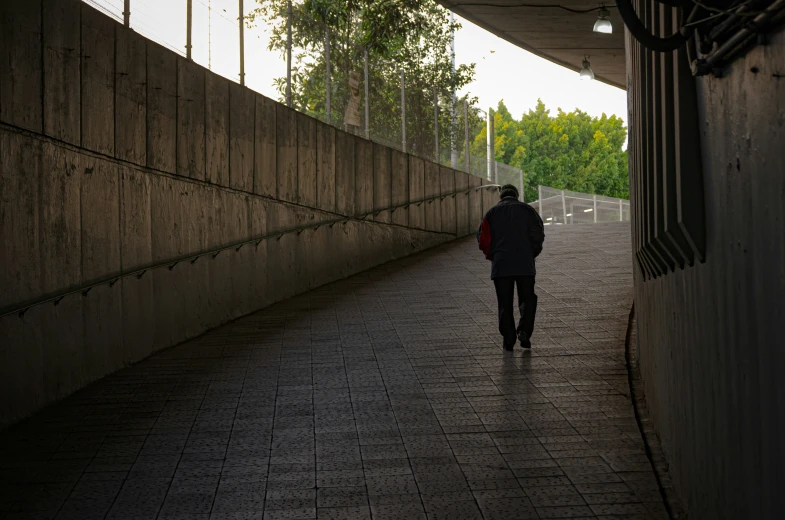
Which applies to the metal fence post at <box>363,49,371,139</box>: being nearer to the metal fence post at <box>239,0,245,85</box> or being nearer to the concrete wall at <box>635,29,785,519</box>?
the metal fence post at <box>239,0,245,85</box>

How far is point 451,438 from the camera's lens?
627 cm

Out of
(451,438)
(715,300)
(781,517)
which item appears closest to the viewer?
(781,517)

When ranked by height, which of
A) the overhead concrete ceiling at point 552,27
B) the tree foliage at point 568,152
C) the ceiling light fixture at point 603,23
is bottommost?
the ceiling light fixture at point 603,23

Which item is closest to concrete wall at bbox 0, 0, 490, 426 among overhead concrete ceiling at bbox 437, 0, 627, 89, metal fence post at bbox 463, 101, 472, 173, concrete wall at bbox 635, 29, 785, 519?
concrete wall at bbox 635, 29, 785, 519

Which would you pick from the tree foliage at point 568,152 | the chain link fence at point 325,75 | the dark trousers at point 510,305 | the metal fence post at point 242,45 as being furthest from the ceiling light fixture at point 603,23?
the tree foliage at point 568,152

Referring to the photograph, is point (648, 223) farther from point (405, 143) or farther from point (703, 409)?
point (405, 143)

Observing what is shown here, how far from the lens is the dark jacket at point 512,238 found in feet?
30.9

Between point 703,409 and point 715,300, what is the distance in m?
0.62

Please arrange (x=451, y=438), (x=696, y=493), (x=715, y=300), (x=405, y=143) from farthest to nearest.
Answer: (x=405, y=143) < (x=451, y=438) < (x=696, y=493) < (x=715, y=300)

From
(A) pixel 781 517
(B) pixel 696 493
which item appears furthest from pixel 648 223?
(A) pixel 781 517

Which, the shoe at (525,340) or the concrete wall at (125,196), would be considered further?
the shoe at (525,340)

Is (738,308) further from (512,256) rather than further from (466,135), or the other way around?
(466,135)

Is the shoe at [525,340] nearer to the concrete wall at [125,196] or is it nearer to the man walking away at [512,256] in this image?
the man walking away at [512,256]

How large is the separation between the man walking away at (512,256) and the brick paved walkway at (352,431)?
0.29 metres
